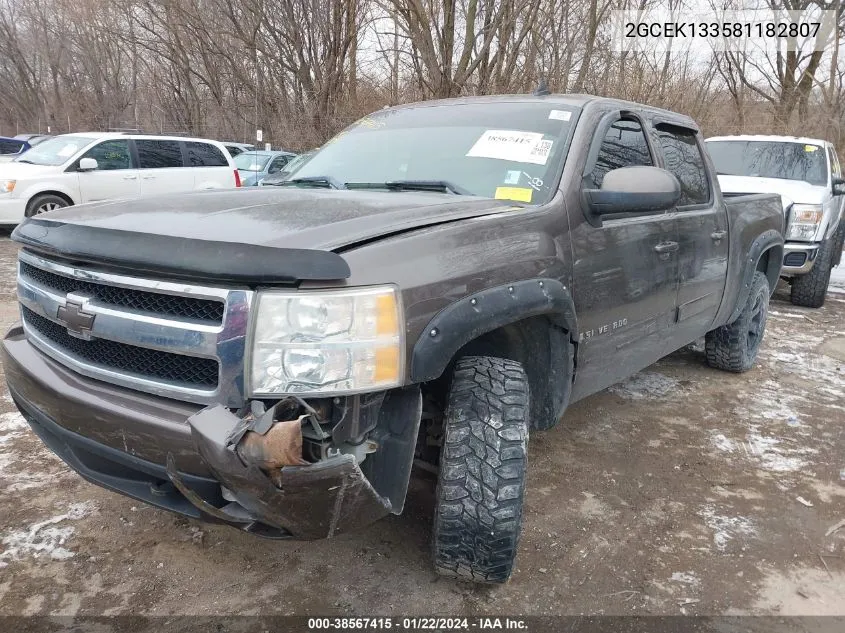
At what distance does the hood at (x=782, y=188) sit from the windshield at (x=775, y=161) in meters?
0.20

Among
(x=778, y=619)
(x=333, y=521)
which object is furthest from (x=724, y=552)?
(x=333, y=521)

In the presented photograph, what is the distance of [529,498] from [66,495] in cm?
208

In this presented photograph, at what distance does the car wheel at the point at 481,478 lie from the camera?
6.98 ft

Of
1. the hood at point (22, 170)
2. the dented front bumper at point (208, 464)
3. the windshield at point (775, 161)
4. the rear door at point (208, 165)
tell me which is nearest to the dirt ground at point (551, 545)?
the dented front bumper at point (208, 464)

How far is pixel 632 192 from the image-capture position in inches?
103

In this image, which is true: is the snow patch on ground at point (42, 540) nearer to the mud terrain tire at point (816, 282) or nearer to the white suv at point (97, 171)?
the white suv at point (97, 171)

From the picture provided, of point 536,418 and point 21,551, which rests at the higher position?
point 536,418

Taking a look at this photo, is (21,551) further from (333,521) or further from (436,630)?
(436,630)

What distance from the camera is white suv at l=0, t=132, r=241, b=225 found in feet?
32.0

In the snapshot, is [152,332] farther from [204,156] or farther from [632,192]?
[204,156]

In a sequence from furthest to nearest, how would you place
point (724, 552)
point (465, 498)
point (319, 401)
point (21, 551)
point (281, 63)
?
point (281, 63), point (724, 552), point (21, 551), point (465, 498), point (319, 401)

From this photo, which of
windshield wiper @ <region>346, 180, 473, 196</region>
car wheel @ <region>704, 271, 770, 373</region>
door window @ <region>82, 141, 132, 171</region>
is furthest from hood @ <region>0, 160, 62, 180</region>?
car wheel @ <region>704, 271, 770, 373</region>

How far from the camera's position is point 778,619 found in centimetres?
226

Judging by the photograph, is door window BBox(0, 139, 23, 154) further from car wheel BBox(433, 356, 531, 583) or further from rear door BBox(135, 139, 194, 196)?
car wheel BBox(433, 356, 531, 583)
